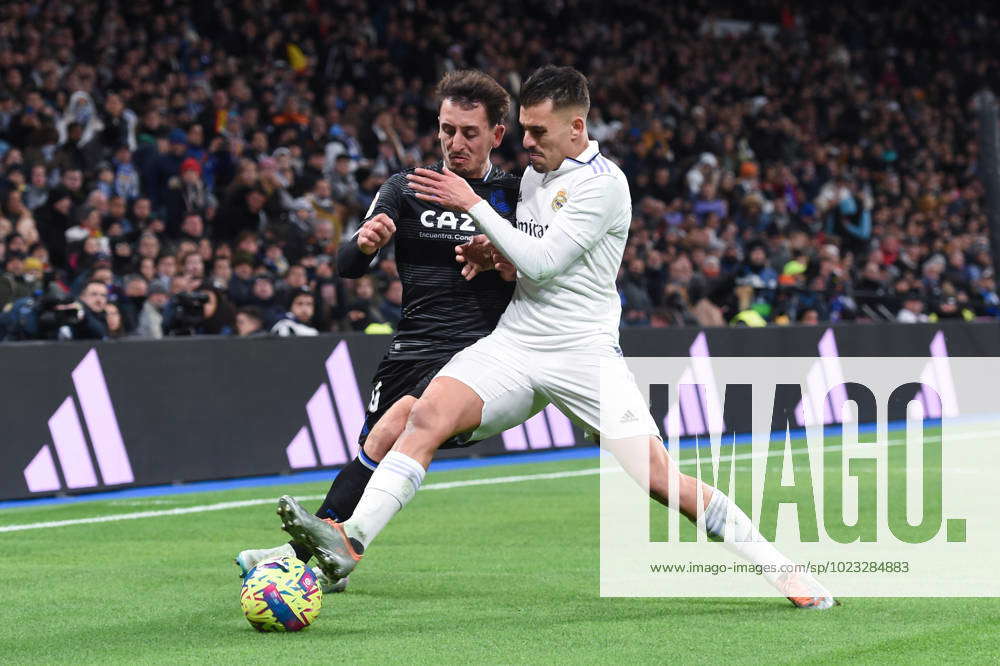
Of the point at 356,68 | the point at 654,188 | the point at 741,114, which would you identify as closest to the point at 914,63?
the point at 741,114

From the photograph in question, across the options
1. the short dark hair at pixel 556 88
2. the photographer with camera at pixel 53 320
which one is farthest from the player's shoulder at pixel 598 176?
the photographer with camera at pixel 53 320

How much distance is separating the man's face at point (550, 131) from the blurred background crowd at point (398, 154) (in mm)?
7040

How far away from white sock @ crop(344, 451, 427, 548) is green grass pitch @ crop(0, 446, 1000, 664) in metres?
0.43

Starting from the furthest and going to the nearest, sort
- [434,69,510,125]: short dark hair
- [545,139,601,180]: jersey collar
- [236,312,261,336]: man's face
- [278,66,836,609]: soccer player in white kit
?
1. [236,312,261,336]: man's face
2. [434,69,510,125]: short dark hair
3. [545,139,601,180]: jersey collar
4. [278,66,836,609]: soccer player in white kit

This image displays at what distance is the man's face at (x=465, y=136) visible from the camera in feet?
22.3

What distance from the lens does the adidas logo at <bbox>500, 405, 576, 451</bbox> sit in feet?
51.2

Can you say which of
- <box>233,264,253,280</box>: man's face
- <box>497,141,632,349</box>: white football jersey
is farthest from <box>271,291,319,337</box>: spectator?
<box>497,141,632,349</box>: white football jersey

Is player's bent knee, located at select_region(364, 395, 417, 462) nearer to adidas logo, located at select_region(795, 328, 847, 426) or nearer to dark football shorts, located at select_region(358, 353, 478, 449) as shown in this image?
dark football shorts, located at select_region(358, 353, 478, 449)

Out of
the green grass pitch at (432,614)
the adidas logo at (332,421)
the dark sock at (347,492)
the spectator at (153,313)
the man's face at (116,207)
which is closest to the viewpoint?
the green grass pitch at (432,614)

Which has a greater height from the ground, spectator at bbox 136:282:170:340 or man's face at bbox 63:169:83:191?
man's face at bbox 63:169:83:191

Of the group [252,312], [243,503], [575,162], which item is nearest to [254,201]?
[252,312]

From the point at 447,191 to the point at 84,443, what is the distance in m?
6.61

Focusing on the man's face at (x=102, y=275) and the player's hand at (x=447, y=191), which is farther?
the man's face at (x=102, y=275)

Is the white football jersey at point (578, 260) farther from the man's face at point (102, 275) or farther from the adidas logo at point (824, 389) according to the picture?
the adidas logo at point (824, 389)
